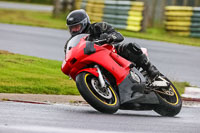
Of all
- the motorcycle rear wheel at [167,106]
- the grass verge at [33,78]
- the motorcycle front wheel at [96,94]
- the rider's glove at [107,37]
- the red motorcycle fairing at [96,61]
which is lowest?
the grass verge at [33,78]

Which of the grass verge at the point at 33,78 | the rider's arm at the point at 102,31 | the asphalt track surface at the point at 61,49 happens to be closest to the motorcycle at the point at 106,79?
the rider's arm at the point at 102,31

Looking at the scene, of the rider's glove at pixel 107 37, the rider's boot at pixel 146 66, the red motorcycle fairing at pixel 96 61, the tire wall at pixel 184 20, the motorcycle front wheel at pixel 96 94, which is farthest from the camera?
the tire wall at pixel 184 20

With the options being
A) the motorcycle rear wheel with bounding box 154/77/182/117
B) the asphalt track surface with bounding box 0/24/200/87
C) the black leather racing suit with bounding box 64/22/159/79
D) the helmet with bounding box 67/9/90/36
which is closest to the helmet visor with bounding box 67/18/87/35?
the helmet with bounding box 67/9/90/36

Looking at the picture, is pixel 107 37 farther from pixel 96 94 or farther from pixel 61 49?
pixel 61 49

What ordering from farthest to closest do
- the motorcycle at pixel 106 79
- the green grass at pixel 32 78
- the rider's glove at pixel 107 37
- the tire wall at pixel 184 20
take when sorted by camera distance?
the tire wall at pixel 184 20
the green grass at pixel 32 78
the rider's glove at pixel 107 37
the motorcycle at pixel 106 79

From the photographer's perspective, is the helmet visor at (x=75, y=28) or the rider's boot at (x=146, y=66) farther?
the rider's boot at (x=146, y=66)

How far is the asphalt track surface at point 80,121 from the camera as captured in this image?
642 cm

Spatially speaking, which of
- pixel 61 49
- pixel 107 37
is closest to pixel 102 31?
pixel 107 37

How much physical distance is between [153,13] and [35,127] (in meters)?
20.4

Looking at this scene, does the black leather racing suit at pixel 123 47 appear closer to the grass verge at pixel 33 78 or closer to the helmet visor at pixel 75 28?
the helmet visor at pixel 75 28

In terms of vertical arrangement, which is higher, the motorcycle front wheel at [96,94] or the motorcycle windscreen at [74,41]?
the motorcycle windscreen at [74,41]

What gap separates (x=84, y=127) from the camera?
658 cm

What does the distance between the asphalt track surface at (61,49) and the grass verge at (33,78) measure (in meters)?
2.20

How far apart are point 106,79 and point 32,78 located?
3.15 metres
